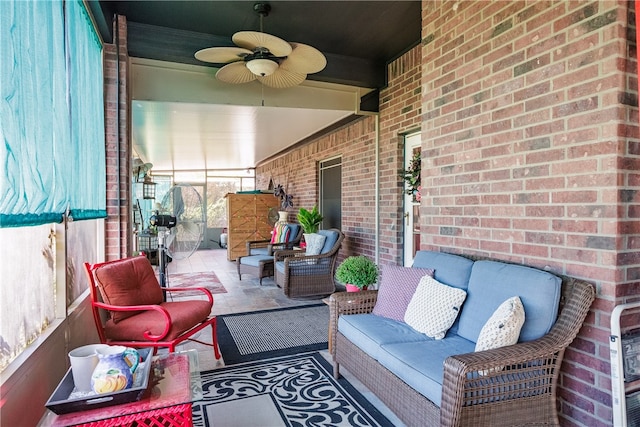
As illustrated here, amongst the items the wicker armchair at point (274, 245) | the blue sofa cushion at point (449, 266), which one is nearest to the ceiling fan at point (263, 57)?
the blue sofa cushion at point (449, 266)

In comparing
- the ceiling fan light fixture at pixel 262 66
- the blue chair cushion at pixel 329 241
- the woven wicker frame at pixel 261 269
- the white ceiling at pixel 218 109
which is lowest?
the woven wicker frame at pixel 261 269

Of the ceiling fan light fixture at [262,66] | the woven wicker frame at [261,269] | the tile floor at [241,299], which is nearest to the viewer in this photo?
the tile floor at [241,299]

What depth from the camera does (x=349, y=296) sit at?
2510 mm

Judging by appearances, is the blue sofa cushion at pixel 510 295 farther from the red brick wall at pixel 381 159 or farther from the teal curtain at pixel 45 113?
the red brick wall at pixel 381 159

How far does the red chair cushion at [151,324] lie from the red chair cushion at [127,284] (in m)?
0.08

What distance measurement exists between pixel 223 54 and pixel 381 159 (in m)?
2.43

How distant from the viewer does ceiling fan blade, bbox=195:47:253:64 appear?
2.73m

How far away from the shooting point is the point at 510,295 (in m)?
1.82

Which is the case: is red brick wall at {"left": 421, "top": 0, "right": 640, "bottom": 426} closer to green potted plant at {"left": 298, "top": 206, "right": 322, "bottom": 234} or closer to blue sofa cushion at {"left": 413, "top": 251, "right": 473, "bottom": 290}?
blue sofa cushion at {"left": 413, "top": 251, "right": 473, "bottom": 290}

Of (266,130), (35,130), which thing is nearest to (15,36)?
(35,130)

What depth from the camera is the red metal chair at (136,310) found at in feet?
7.69

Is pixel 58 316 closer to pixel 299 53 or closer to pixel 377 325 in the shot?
pixel 377 325

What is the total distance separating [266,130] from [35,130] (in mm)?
4570

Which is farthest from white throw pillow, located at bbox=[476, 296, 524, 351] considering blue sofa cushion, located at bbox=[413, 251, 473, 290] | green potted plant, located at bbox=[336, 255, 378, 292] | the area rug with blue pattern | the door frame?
the door frame
